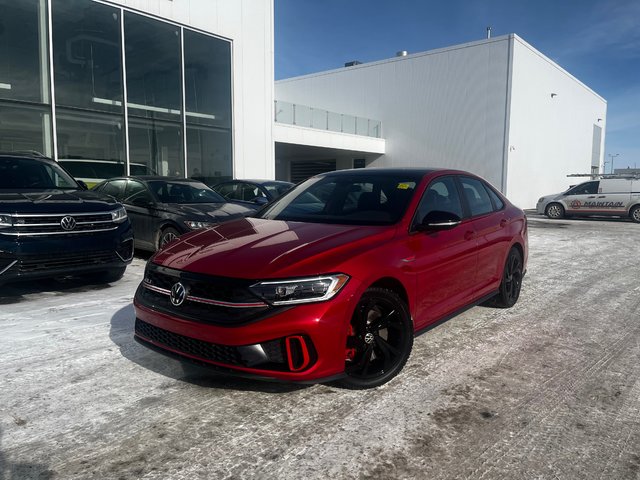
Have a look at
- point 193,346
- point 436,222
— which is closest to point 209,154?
point 436,222

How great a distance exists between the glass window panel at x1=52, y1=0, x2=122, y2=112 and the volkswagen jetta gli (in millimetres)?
9328

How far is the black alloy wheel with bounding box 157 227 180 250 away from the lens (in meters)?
7.53

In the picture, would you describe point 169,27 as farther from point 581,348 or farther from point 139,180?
point 581,348

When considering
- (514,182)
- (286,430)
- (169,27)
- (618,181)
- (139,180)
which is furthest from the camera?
(514,182)

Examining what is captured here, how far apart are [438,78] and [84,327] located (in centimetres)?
2629

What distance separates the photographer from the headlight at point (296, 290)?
2.82m

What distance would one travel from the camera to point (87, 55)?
38.7 ft

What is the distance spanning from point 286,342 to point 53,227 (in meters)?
3.83

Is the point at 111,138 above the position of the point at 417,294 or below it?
above

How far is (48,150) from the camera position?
11133 millimetres

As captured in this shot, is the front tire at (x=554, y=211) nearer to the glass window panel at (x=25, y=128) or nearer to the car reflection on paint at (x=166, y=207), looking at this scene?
the car reflection on paint at (x=166, y=207)

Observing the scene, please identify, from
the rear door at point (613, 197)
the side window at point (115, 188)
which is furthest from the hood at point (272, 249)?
the rear door at point (613, 197)

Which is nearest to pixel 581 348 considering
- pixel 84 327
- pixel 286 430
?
pixel 286 430

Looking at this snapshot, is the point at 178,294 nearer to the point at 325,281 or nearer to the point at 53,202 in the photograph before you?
the point at 325,281
